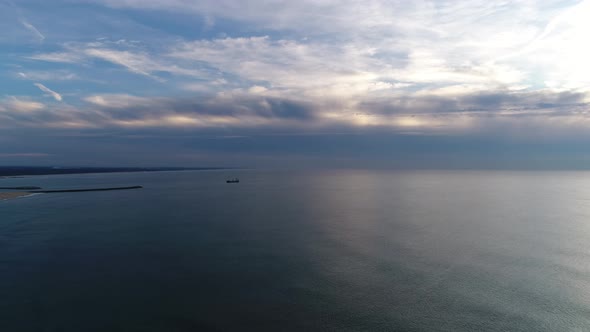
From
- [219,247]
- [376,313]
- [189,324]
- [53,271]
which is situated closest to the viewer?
[189,324]

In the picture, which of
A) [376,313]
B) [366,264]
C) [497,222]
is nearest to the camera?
[376,313]

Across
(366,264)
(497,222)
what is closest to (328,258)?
(366,264)

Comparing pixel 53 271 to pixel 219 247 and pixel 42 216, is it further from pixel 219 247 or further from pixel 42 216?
pixel 42 216

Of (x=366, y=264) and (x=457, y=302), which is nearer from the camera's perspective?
(x=457, y=302)

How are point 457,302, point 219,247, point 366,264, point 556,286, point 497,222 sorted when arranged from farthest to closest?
point 497,222, point 219,247, point 366,264, point 556,286, point 457,302

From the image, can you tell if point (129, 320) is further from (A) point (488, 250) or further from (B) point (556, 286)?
(A) point (488, 250)

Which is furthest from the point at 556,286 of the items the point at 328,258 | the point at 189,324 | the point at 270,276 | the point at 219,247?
the point at 219,247
